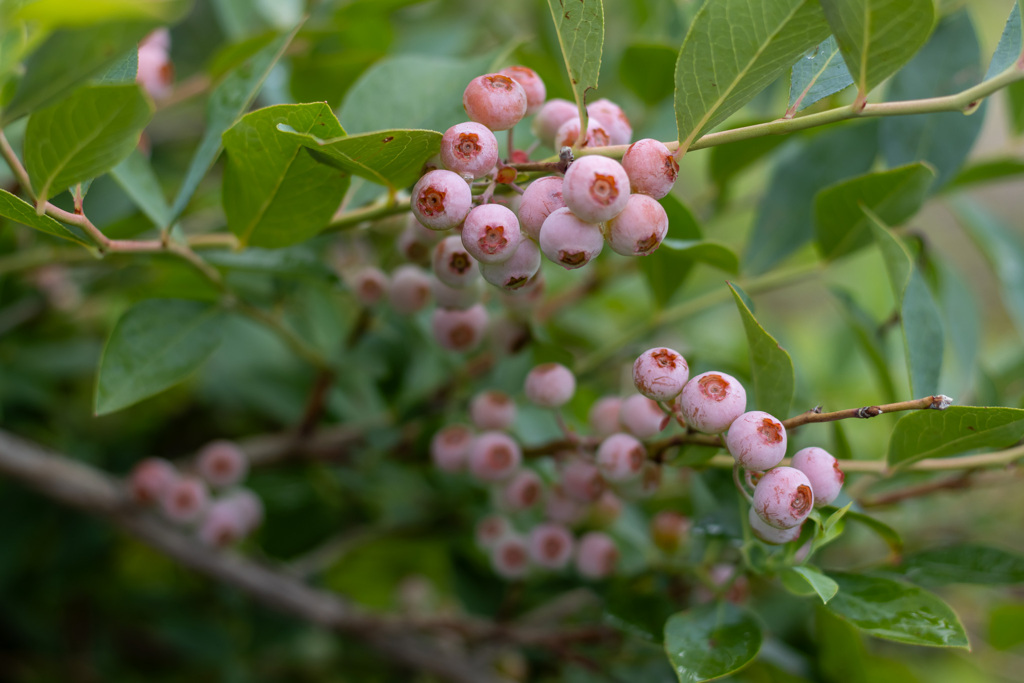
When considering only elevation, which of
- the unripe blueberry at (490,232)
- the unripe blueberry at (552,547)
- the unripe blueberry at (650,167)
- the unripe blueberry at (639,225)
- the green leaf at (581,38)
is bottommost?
the unripe blueberry at (552,547)

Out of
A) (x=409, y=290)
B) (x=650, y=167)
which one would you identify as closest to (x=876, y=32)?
(x=650, y=167)

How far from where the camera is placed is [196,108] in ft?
4.97

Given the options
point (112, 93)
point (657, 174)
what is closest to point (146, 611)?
point (112, 93)

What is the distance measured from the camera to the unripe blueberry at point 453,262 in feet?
2.20

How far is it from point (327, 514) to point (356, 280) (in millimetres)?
513

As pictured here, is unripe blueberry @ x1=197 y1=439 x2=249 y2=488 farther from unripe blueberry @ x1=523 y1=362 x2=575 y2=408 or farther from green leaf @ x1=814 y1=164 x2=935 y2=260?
green leaf @ x1=814 y1=164 x2=935 y2=260

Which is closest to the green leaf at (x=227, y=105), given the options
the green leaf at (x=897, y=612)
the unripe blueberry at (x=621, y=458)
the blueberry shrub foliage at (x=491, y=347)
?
the blueberry shrub foliage at (x=491, y=347)

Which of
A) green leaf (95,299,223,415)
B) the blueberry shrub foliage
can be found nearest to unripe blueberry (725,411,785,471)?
the blueberry shrub foliage

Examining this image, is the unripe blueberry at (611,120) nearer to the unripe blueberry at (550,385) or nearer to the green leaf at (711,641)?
the unripe blueberry at (550,385)

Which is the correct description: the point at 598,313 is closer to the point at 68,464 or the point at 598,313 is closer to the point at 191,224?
the point at 191,224

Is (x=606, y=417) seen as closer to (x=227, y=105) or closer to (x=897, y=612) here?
(x=897, y=612)

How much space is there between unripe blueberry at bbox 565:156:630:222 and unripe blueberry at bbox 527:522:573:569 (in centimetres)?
56

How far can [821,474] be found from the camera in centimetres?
61

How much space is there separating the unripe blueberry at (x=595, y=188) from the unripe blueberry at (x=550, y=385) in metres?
0.28
